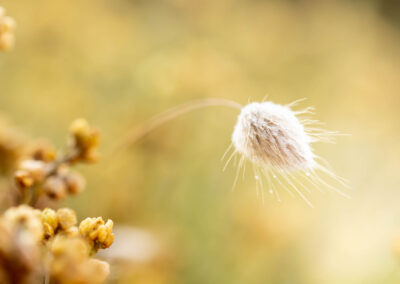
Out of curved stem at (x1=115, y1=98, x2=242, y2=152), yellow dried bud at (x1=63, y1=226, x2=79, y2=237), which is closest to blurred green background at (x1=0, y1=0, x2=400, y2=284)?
curved stem at (x1=115, y1=98, x2=242, y2=152)

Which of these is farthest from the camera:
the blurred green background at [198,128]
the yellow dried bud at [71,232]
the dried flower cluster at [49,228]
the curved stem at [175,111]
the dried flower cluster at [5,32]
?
the blurred green background at [198,128]

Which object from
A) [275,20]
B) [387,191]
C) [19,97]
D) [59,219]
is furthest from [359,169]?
[59,219]

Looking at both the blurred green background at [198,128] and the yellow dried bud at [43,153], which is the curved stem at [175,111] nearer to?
the yellow dried bud at [43,153]

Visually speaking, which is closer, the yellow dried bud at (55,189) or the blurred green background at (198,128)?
the yellow dried bud at (55,189)

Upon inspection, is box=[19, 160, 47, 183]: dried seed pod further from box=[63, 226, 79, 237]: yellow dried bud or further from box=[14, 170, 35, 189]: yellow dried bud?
box=[63, 226, 79, 237]: yellow dried bud

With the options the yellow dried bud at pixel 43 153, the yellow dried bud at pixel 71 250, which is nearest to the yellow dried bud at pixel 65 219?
the yellow dried bud at pixel 71 250

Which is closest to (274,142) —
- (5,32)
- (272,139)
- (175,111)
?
(272,139)

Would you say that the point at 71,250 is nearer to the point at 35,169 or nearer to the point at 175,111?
the point at 35,169
